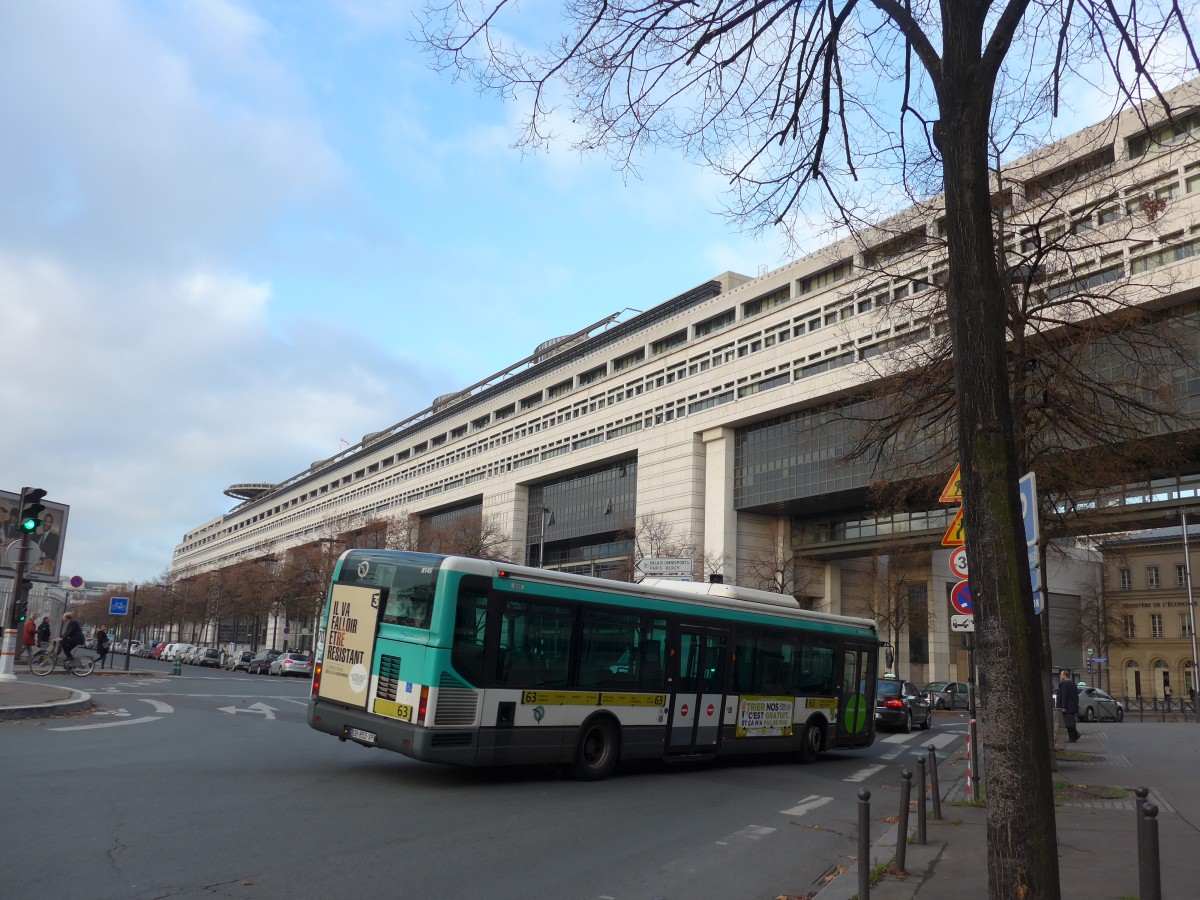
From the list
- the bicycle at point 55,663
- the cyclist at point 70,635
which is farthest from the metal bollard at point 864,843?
the bicycle at point 55,663

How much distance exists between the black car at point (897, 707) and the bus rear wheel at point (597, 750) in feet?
54.7

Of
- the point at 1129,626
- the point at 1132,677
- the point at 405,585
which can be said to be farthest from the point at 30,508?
the point at 1132,677

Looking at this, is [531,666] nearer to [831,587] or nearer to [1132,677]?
[831,587]

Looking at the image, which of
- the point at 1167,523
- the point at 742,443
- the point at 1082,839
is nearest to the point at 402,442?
the point at 742,443

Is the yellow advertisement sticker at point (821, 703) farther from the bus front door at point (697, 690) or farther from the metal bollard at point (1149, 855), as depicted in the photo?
the metal bollard at point (1149, 855)

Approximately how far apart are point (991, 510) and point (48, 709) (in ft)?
55.1

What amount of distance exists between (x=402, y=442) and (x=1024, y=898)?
104381 mm

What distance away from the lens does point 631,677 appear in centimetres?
1317

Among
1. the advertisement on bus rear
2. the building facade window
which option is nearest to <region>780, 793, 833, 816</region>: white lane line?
the advertisement on bus rear

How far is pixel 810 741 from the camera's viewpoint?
16969mm

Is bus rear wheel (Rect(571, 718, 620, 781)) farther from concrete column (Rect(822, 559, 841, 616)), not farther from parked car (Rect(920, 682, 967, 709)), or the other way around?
concrete column (Rect(822, 559, 841, 616))

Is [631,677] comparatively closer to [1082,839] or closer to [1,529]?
[1082,839]

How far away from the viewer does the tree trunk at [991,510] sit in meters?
→ 4.86

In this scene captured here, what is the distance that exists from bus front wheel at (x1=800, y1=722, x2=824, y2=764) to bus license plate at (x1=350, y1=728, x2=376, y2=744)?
28.2 feet
